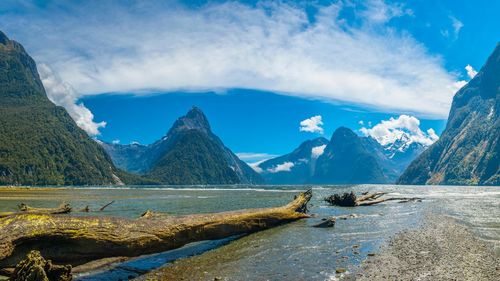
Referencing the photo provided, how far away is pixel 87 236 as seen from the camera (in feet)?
49.8

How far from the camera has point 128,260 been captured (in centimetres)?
1986

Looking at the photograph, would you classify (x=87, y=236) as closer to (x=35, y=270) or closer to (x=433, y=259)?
(x=35, y=270)

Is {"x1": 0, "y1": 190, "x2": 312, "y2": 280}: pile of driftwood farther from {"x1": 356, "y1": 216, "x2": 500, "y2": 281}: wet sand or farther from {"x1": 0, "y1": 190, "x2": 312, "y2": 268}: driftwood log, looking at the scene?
{"x1": 356, "y1": 216, "x2": 500, "y2": 281}: wet sand

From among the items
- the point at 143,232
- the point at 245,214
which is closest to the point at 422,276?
the point at 143,232

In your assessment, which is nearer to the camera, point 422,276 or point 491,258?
point 422,276

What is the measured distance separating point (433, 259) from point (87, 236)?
15.5 meters

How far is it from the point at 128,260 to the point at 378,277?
41.6 ft

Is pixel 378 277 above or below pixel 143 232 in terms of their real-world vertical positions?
below

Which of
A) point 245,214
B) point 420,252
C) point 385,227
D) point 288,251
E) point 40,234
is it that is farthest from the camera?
point 385,227

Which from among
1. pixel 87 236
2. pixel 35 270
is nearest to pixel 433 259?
pixel 87 236

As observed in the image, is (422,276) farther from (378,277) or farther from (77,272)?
(77,272)

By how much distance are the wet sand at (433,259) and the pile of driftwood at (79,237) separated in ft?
29.4

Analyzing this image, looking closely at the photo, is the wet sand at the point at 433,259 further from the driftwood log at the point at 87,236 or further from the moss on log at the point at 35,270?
the moss on log at the point at 35,270

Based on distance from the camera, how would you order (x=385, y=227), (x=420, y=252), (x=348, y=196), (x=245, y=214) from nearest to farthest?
(x=420, y=252), (x=245, y=214), (x=385, y=227), (x=348, y=196)
